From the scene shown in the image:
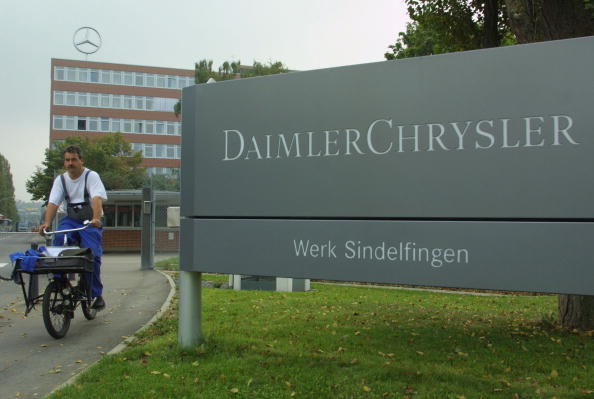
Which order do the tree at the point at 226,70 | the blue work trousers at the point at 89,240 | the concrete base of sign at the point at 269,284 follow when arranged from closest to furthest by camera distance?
the blue work trousers at the point at 89,240 → the concrete base of sign at the point at 269,284 → the tree at the point at 226,70

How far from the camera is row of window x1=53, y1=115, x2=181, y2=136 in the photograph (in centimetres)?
7106

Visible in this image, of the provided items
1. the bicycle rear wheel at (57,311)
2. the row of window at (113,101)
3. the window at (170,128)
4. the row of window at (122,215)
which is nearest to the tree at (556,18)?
the bicycle rear wheel at (57,311)

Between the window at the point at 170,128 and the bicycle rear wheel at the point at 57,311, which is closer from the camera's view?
the bicycle rear wheel at the point at 57,311

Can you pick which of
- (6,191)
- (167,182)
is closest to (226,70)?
(167,182)

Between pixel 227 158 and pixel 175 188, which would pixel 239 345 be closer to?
pixel 227 158

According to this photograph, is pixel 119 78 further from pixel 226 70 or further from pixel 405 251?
pixel 405 251

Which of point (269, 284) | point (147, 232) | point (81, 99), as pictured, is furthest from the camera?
point (81, 99)

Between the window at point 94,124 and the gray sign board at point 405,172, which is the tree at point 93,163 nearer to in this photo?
the window at point 94,124

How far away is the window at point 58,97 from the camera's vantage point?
235ft

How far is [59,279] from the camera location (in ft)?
17.6

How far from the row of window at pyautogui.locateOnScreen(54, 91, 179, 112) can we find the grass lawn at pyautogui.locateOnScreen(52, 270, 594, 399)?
235 feet

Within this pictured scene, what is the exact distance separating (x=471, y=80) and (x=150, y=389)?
9.50 feet

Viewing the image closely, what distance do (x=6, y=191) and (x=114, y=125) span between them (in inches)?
1796

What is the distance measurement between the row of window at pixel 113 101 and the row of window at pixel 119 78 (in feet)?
5.86
